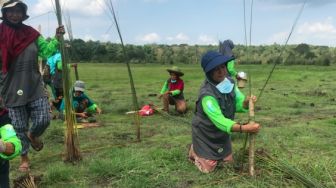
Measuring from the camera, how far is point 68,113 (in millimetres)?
5512

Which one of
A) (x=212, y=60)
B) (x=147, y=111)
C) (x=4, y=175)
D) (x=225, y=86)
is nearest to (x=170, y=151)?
(x=225, y=86)

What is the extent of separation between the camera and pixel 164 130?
26.3ft

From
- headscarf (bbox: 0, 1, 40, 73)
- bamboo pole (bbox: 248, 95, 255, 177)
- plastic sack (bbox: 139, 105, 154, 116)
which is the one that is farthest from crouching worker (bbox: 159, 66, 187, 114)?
bamboo pole (bbox: 248, 95, 255, 177)

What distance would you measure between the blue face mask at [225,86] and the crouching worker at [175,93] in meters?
5.18

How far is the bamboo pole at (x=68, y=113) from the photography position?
538cm

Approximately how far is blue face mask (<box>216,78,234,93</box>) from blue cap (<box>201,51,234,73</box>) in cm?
20

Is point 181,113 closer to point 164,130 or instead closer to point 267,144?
point 164,130

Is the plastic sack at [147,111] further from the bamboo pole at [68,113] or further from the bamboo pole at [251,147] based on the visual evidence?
the bamboo pole at [251,147]

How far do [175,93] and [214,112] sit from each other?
218 inches

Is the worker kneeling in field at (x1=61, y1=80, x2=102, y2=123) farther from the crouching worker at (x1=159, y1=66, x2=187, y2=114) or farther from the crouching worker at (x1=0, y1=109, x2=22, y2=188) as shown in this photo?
the crouching worker at (x1=0, y1=109, x2=22, y2=188)

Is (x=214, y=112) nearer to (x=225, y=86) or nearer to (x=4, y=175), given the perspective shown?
(x=225, y=86)

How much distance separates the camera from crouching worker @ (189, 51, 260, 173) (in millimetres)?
4809

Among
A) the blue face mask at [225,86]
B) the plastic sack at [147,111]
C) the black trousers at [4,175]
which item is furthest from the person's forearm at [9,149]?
the plastic sack at [147,111]

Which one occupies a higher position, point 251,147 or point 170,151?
point 251,147
